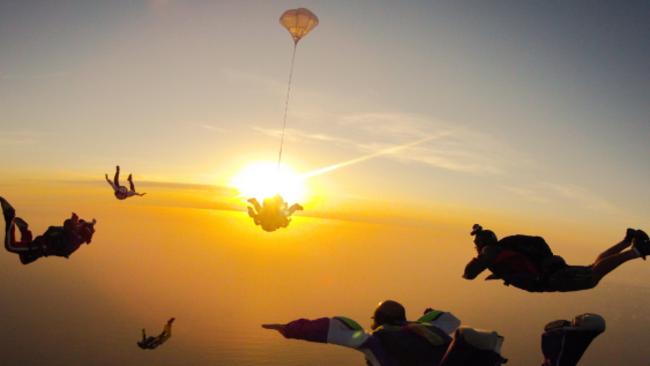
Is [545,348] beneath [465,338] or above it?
beneath

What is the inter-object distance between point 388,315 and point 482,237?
2.16 meters

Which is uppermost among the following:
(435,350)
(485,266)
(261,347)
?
(485,266)

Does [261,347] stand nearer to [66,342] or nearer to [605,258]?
[66,342]

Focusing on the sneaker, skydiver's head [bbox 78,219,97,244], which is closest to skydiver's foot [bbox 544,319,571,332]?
the sneaker

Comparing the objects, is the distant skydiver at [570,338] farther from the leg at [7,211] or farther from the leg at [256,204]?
the leg at [256,204]

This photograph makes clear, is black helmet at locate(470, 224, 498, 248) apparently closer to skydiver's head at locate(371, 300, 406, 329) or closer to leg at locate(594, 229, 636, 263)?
leg at locate(594, 229, 636, 263)

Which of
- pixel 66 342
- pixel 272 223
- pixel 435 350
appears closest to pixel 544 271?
pixel 435 350

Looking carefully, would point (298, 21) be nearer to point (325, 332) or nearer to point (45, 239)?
point (45, 239)

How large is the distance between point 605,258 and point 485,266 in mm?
1429

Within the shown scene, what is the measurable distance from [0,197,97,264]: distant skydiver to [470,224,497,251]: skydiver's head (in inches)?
308

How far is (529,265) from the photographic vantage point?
5.08m

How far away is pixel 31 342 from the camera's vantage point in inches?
6801

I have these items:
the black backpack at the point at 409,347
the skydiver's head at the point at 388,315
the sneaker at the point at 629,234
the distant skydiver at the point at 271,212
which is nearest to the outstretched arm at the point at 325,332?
the black backpack at the point at 409,347

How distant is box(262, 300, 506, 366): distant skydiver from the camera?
3.27m
